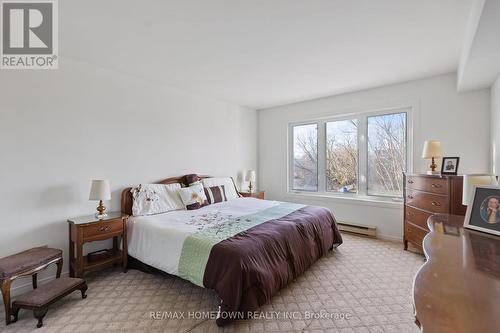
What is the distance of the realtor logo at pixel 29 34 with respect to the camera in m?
1.85

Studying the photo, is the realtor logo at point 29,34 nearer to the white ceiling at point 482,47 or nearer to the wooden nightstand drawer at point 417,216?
the white ceiling at point 482,47

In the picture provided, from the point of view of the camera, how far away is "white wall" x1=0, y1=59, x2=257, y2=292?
228 centimetres

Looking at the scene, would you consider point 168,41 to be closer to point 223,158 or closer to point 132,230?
point 132,230

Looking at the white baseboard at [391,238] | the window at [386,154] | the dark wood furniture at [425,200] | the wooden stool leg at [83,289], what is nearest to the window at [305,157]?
the window at [386,154]

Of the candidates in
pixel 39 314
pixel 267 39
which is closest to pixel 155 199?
pixel 39 314

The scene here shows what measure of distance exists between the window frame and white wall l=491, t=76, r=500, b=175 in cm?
86

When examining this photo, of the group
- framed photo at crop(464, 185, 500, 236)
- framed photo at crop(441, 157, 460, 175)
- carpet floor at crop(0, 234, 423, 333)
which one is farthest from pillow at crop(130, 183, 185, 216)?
framed photo at crop(441, 157, 460, 175)

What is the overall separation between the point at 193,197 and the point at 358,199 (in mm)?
2809

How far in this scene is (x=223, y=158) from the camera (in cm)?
454

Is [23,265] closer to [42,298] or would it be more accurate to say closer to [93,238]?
[42,298]

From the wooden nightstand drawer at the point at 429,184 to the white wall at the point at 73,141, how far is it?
3.32m

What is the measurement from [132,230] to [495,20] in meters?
3.74

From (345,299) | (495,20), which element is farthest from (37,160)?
(495,20)

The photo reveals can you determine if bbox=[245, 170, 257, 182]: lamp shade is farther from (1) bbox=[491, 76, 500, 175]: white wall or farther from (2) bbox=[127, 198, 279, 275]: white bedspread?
(1) bbox=[491, 76, 500, 175]: white wall
